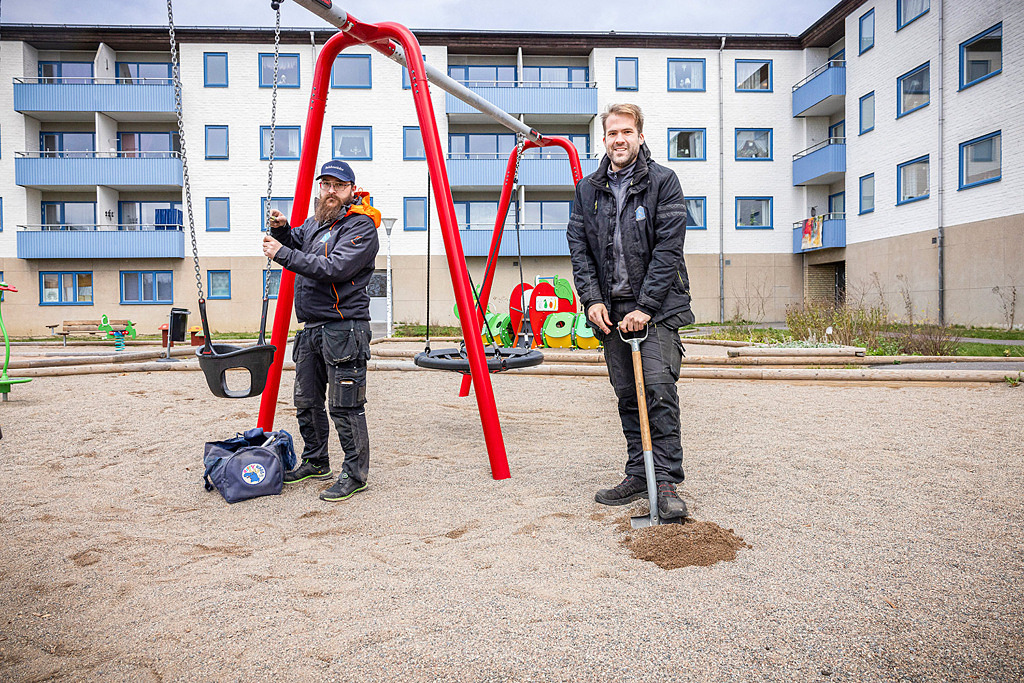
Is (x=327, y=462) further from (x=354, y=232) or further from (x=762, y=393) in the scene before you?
(x=762, y=393)

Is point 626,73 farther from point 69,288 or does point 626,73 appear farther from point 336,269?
point 336,269

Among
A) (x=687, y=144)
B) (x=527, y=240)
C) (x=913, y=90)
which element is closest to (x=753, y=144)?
(x=687, y=144)

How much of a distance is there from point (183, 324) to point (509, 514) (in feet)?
45.3

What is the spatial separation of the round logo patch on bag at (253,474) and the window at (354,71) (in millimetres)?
26414

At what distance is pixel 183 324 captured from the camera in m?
15.3

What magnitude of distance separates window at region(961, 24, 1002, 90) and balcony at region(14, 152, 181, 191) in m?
27.2

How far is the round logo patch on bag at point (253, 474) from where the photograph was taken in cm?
416

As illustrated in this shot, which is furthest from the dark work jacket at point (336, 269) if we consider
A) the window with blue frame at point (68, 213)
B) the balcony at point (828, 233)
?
the window with blue frame at point (68, 213)

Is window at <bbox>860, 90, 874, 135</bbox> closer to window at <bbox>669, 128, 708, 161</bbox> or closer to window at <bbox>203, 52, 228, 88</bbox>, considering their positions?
window at <bbox>669, 128, 708, 161</bbox>

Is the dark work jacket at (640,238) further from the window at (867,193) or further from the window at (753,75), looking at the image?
the window at (753,75)

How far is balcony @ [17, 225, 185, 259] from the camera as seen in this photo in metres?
26.6

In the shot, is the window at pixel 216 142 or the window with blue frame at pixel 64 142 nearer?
the window at pixel 216 142

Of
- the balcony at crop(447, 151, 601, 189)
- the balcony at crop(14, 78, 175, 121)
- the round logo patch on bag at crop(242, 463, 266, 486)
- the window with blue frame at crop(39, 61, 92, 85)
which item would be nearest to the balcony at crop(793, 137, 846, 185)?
the balcony at crop(447, 151, 601, 189)

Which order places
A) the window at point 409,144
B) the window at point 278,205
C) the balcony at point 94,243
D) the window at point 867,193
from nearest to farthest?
the window at point 867,193, the balcony at point 94,243, the window at point 278,205, the window at point 409,144
